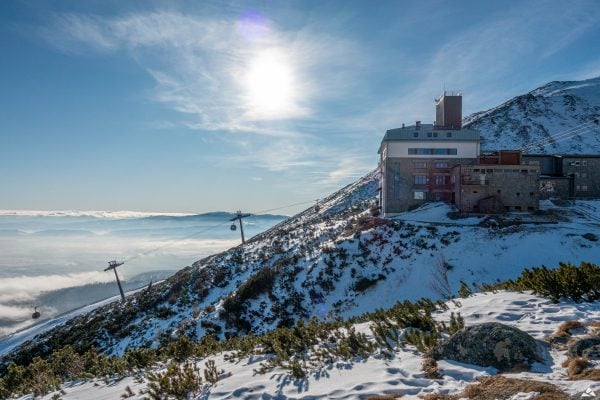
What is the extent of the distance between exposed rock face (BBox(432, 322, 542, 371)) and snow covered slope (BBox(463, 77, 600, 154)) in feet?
322

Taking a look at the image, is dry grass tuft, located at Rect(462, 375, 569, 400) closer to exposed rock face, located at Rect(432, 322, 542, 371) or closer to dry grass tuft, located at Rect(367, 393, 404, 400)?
exposed rock face, located at Rect(432, 322, 542, 371)

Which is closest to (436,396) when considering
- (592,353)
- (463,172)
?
(592,353)

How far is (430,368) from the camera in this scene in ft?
24.3

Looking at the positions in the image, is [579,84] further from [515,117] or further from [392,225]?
[392,225]

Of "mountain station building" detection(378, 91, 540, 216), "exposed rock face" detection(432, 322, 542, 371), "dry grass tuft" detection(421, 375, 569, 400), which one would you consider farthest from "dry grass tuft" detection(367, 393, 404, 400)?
"mountain station building" detection(378, 91, 540, 216)

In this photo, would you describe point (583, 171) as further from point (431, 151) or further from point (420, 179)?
point (420, 179)

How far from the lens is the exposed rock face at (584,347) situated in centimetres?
672

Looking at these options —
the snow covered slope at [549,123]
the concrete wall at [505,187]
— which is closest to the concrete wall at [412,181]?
the concrete wall at [505,187]

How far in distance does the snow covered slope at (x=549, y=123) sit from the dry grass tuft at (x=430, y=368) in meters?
98.8

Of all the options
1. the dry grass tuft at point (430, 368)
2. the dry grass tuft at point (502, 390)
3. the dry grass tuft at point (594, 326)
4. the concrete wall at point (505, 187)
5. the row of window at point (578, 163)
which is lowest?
the dry grass tuft at point (430, 368)

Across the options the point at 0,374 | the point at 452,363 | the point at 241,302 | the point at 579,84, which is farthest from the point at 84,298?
→ the point at 579,84

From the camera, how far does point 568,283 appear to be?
11.1 metres

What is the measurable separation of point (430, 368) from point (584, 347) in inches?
116

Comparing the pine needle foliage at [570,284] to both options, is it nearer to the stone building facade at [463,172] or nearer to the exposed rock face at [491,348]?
Answer: the exposed rock face at [491,348]
